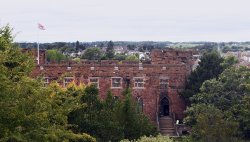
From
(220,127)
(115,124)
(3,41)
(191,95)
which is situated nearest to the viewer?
(3,41)

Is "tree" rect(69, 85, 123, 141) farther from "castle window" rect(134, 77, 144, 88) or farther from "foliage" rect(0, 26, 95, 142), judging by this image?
"castle window" rect(134, 77, 144, 88)

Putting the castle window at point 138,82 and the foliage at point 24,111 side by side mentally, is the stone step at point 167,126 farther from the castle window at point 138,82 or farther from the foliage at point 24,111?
the foliage at point 24,111

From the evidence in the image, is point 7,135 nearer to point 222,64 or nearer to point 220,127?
point 220,127

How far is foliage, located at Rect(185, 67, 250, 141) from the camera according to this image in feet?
125

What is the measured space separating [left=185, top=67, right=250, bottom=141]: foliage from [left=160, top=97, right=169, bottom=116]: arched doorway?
544 cm

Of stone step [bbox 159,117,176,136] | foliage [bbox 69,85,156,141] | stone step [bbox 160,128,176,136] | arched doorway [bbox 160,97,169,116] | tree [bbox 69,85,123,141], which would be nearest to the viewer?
tree [bbox 69,85,123,141]

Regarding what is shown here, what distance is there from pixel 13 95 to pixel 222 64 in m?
34.6

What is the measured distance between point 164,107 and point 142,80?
3.69 meters

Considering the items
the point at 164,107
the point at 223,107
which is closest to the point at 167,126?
the point at 164,107

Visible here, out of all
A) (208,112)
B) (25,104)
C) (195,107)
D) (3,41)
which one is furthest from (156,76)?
(25,104)

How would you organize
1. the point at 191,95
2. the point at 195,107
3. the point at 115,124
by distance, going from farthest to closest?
the point at 191,95 → the point at 195,107 → the point at 115,124

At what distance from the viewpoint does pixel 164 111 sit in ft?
175

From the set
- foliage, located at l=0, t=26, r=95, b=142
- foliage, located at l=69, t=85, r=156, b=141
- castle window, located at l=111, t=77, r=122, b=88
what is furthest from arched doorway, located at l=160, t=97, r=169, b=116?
foliage, located at l=0, t=26, r=95, b=142

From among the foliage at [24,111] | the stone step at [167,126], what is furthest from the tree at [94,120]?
the stone step at [167,126]
